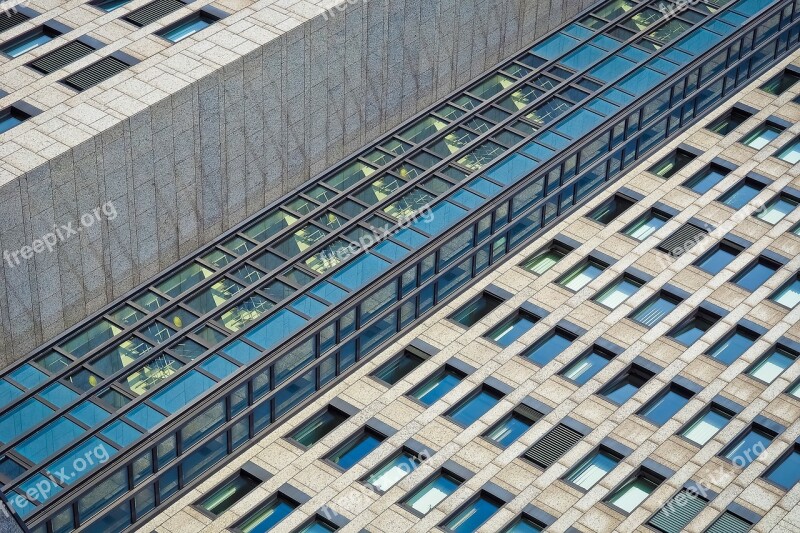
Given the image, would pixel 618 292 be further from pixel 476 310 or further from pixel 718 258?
pixel 476 310

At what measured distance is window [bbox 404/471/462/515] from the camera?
6381 centimetres

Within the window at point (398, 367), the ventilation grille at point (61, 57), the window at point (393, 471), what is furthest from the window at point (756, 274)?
the ventilation grille at point (61, 57)

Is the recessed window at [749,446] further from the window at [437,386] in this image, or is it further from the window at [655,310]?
the window at [437,386]

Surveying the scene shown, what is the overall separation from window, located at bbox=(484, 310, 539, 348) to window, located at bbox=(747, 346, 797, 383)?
8905 mm

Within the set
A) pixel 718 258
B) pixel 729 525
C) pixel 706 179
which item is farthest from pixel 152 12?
pixel 729 525

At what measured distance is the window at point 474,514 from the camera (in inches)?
2489

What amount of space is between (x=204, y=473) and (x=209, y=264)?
29.0ft

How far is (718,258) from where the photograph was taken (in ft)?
244

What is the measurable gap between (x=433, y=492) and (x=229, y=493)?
7424 millimetres

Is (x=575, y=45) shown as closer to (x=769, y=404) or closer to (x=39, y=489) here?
(x=769, y=404)

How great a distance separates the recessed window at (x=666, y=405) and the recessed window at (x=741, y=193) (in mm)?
11889

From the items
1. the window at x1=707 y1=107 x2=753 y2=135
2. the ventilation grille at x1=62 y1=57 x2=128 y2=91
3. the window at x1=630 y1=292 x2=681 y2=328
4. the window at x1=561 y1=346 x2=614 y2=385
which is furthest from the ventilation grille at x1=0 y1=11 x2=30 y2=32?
the window at x1=707 y1=107 x2=753 y2=135

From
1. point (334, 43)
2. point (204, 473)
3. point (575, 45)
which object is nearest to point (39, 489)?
point (204, 473)

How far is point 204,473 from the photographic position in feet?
209
